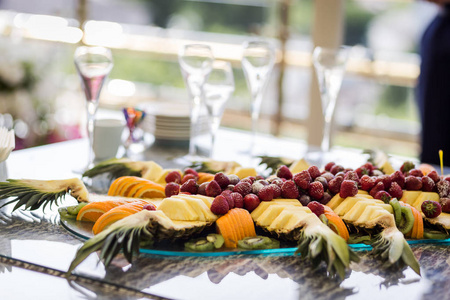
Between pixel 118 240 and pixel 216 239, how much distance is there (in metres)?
0.20

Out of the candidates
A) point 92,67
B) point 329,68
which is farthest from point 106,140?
point 329,68

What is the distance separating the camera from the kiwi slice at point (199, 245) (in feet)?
3.37

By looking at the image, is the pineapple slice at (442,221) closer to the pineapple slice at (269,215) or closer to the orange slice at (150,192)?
the pineapple slice at (269,215)

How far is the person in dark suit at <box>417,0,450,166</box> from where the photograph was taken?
112 inches

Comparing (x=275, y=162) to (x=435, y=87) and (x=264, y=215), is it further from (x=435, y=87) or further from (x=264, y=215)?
(x=435, y=87)

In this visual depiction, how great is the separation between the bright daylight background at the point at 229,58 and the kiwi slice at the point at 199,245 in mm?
1742

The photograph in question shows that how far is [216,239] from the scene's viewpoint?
106cm

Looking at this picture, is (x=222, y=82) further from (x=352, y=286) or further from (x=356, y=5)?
(x=356, y=5)

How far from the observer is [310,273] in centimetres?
98

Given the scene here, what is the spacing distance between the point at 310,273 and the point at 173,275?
227mm

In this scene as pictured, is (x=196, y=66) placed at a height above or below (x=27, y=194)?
above

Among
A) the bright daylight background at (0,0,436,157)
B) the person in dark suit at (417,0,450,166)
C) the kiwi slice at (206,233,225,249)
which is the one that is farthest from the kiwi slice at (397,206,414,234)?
the bright daylight background at (0,0,436,157)

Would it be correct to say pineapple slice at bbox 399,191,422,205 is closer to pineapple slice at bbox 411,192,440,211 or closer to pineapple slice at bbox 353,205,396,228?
pineapple slice at bbox 411,192,440,211

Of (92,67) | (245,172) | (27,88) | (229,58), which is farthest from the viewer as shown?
(229,58)
